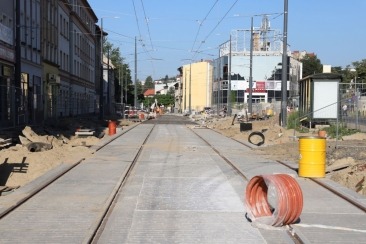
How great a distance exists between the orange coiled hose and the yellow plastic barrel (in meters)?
4.82

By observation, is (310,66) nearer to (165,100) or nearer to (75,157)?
(165,100)

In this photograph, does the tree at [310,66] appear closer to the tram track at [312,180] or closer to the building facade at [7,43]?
the building facade at [7,43]

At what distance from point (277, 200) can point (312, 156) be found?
5.88m

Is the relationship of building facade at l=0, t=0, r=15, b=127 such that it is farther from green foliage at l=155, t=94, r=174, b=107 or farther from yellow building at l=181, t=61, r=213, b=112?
green foliage at l=155, t=94, r=174, b=107

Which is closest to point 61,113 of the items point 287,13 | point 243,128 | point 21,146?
point 243,128

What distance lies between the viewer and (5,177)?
14.1 m

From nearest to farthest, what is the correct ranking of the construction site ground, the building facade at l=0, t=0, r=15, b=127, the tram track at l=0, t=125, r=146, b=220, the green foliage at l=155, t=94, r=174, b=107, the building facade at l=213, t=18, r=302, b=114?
the tram track at l=0, t=125, r=146, b=220 < the construction site ground < the building facade at l=0, t=0, r=15, b=127 < the building facade at l=213, t=18, r=302, b=114 < the green foliage at l=155, t=94, r=174, b=107

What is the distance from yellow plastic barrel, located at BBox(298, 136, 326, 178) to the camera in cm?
1349

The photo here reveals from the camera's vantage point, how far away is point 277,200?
7898mm

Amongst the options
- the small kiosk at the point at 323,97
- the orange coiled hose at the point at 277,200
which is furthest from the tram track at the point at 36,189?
the small kiosk at the point at 323,97

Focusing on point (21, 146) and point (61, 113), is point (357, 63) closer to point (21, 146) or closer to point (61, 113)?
point (61, 113)

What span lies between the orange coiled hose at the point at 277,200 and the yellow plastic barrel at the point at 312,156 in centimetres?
482

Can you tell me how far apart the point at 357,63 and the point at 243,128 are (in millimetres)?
83497

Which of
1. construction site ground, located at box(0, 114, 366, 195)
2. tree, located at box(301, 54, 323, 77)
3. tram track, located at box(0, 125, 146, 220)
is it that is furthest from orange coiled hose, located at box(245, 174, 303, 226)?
tree, located at box(301, 54, 323, 77)
